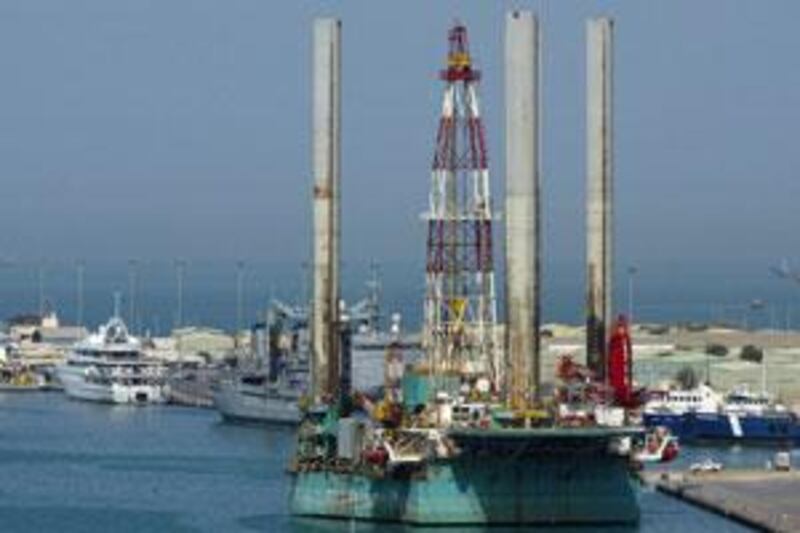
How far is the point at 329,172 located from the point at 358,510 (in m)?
9.84

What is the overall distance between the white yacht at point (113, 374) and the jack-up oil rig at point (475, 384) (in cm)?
7215

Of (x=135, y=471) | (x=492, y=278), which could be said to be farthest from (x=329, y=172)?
(x=135, y=471)

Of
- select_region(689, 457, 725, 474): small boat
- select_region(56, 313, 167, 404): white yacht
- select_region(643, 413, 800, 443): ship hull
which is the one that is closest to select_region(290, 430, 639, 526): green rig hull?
select_region(689, 457, 725, 474): small boat

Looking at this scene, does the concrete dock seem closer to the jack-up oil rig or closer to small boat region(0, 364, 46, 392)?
the jack-up oil rig

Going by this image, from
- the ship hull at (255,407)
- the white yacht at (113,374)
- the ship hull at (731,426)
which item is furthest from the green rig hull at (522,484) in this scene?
the white yacht at (113,374)

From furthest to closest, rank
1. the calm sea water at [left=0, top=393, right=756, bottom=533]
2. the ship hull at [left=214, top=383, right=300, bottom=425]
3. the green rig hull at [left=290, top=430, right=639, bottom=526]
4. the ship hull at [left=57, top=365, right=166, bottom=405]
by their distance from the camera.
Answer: the ship hull at [left=57, top=365, right=166, bottom=405]
the ship hull at [left=214, top=383, right=300, bottom=425]
the calm sea water at [left=0, top=393, right=756, bottom=533]
the green rig hull at [left=290, top=430, right=639, bottom=526]

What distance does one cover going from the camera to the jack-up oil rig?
6994 centimetres

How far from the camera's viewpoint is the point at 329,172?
258 ft

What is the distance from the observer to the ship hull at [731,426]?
4437 inches

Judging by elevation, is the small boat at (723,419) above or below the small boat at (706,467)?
above

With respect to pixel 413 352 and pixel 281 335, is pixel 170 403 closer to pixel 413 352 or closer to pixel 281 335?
pixel 281 335

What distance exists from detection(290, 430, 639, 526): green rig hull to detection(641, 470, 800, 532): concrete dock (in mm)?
4843

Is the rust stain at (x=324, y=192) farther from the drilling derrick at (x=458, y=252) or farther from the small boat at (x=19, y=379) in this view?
the small boat at (x=19, y=379)

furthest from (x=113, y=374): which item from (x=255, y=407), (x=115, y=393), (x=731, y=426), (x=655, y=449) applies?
(x=655, y=449)
